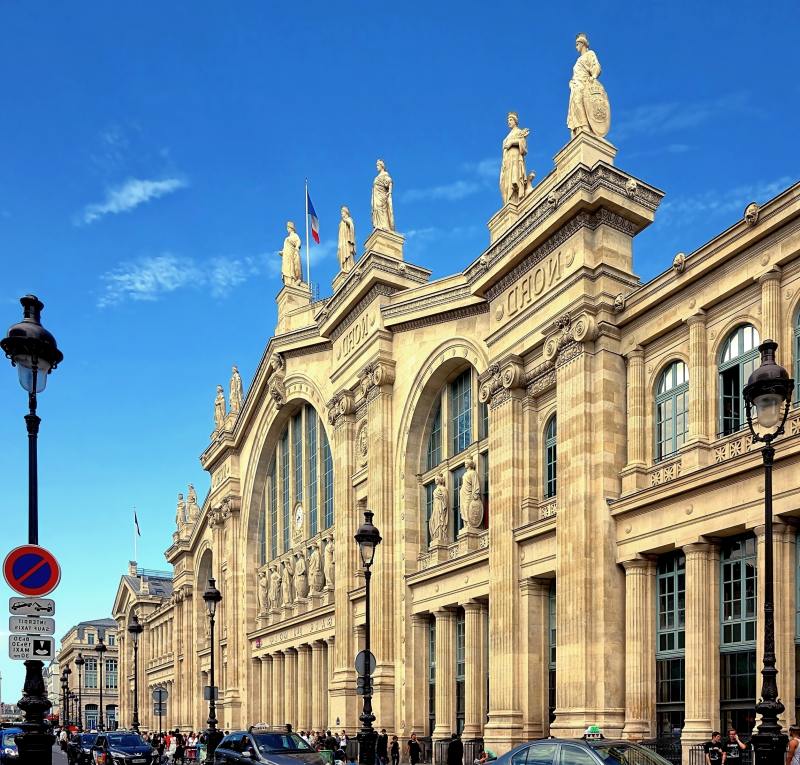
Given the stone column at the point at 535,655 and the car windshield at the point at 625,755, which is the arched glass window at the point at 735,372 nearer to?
the stone column at the point at 535,655

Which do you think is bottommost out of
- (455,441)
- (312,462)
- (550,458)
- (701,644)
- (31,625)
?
(701,644)

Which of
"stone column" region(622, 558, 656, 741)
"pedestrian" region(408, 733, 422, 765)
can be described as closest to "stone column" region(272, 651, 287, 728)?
"pedestrian" region(408, 733, 422, 765)

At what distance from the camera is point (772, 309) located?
70.7 feet

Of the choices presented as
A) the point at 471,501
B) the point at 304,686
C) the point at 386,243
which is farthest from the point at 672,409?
the point at 304,686

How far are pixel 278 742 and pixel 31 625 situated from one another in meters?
10.4

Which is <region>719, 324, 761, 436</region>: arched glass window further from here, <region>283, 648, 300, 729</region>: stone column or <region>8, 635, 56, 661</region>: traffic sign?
<region>283, 648, 300, 729</region>: stone column

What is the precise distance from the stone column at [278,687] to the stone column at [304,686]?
10.5 feet

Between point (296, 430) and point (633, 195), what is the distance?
2924 cm

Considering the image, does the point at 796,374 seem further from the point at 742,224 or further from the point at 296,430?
the point at 296,430

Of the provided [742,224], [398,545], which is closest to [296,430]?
[398,545]

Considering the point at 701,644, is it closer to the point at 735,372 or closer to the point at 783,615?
the point at 783,615

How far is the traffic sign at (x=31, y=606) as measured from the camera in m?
11.9

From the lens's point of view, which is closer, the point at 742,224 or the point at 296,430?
the point at 742,224

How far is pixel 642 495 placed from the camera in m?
24.4
